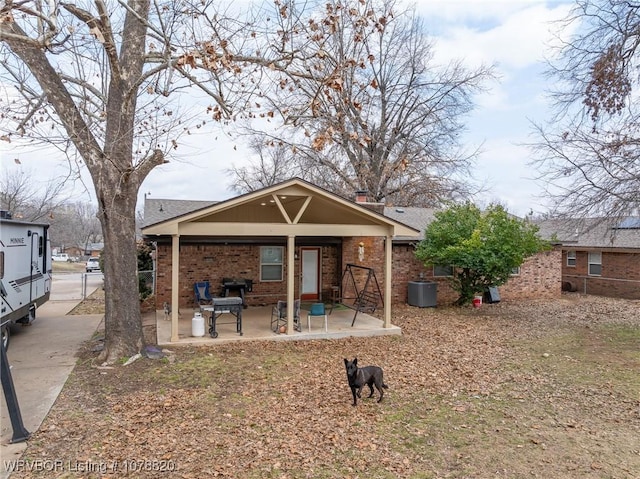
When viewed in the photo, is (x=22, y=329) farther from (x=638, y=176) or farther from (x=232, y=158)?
(x=232, y=158)

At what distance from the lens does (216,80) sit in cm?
718

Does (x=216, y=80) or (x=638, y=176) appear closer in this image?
(x=216, y=80)

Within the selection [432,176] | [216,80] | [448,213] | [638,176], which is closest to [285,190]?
[216,80]

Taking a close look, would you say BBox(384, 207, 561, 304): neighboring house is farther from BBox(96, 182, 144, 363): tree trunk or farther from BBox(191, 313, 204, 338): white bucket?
BBox(96, 182, 144, 363): tree trunk

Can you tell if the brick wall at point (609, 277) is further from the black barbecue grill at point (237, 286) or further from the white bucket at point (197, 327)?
the white bucket at point (197, 327)

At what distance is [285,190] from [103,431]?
5659mm

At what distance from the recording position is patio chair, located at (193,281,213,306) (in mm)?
12594

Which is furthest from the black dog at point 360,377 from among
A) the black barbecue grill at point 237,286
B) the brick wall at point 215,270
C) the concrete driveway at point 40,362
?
A: the brick wall at point 215,270

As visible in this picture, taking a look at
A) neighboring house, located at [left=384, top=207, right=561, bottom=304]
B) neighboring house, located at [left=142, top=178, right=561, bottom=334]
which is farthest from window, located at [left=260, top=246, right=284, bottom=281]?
neighboring house, located at [left=384, top=207, right=561, bottom=304]

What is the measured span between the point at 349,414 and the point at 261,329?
5075 mm

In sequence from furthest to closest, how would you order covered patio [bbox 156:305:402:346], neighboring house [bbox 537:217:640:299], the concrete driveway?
neighboring house [bbox 537:217:640:299], covered patio [bbox 156:305:402:346], the concrete driveway

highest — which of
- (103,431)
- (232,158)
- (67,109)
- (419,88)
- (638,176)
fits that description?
(419,88)

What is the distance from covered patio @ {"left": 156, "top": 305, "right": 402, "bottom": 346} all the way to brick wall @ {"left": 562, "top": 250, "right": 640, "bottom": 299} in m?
12.9

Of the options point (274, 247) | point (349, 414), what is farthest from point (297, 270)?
point (349, 414)
